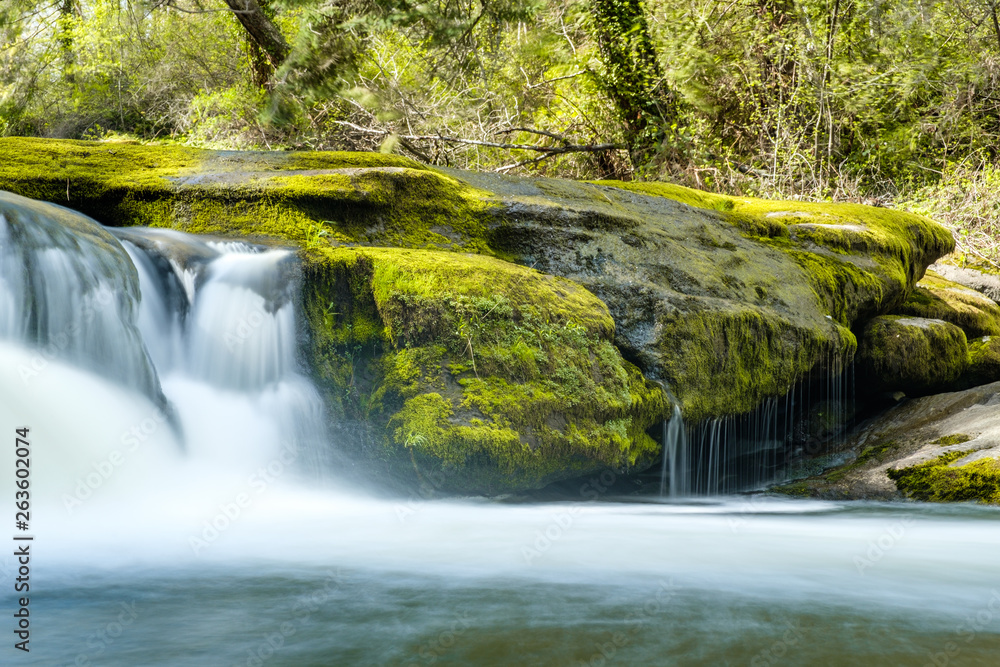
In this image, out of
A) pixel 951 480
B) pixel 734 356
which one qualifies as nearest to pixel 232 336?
pixel 734 356

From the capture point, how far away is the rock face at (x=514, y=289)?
4.96 meters

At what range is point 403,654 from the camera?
87.7 inches

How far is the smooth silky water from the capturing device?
2371mm

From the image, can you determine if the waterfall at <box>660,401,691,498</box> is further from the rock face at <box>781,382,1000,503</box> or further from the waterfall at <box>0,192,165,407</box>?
the waterfall at <box>0,192,165,407</box>

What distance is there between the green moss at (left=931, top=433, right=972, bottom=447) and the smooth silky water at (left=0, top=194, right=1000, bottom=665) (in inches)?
51.5

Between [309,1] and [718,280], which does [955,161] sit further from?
[309,1]

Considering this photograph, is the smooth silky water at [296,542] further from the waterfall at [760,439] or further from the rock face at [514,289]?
the rock face at [514,289]

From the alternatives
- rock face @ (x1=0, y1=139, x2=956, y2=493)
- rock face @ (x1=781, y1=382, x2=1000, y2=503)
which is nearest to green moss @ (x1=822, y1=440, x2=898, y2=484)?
rock face @ (x1=781, y1=382, x2=1000, y2=503)

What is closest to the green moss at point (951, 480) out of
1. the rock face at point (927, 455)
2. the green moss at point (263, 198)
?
the rock face at point (927, 455)

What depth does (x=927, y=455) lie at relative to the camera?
6.54m

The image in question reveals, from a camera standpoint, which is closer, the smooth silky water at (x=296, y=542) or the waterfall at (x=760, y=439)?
the smooth silky water at (x=296, y=542)

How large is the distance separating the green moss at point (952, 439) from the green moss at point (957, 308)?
254cm
